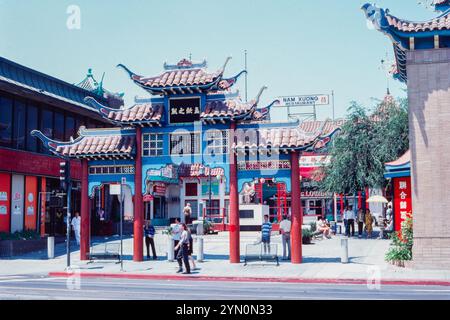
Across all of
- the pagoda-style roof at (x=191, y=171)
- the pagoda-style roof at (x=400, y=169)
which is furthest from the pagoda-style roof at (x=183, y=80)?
the pagoda-style roof at (x=191, y=171)

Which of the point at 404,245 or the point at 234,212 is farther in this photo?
the point at 234,212

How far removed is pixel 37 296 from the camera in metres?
13.7

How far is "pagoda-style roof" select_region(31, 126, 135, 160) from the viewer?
22.5 metres

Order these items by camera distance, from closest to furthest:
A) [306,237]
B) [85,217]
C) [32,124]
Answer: [85,217] → [306,237] → [32,124]

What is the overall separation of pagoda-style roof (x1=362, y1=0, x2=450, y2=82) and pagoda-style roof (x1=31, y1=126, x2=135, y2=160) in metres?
11.1

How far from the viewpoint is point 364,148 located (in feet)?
111

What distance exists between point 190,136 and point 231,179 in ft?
8.63

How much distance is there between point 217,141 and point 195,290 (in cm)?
839

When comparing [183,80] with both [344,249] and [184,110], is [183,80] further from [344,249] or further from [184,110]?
[344,249]

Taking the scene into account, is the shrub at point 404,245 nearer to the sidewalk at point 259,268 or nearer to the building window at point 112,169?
the sidewalk at point 259,268

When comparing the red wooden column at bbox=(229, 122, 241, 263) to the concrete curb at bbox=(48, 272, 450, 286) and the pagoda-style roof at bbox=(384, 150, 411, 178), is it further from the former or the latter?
the pagoda-style roof at bbox=(384, 150, 411, 178)

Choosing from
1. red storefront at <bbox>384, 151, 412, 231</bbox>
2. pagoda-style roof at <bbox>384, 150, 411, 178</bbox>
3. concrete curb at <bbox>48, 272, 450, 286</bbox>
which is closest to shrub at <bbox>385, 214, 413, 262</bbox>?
concrete curb at <bbox>48, 272, 450, 286</bbox>

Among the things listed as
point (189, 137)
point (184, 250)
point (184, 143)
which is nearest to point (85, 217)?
point (184, 143)

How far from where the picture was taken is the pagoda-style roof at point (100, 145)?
2252 cm
